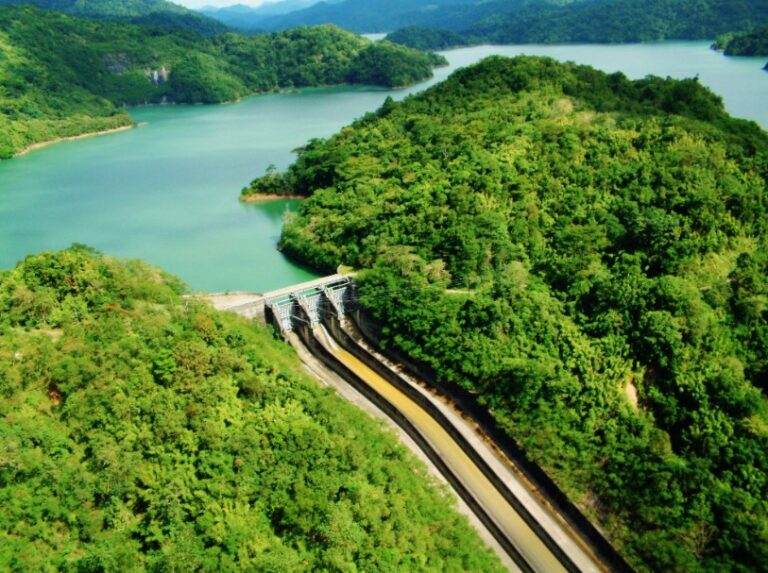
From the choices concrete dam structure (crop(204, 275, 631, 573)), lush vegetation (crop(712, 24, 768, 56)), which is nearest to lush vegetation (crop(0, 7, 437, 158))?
lush vegetation (crop(712, 24, 768, 56))

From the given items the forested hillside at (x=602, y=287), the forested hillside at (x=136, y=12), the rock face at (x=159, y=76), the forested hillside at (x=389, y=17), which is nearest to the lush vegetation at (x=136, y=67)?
the rock face at (x=159, y=76)

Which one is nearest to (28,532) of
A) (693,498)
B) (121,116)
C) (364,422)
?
(364,422)

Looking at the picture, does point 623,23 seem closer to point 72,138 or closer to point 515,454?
point 72,138

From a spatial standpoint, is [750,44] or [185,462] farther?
[750,44]

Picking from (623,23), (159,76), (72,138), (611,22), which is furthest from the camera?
(611,22)

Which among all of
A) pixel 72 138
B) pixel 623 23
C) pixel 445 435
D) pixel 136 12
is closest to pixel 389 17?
pixel 136 12

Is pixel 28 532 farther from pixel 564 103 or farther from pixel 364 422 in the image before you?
pixel 564 103

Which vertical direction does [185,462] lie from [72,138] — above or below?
below

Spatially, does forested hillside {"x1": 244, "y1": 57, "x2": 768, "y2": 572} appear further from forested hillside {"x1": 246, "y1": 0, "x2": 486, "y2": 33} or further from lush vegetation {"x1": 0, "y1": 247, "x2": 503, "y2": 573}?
forested hillside {"x1": 246, "y1": 0, "x2": 486, "y2": 33}
